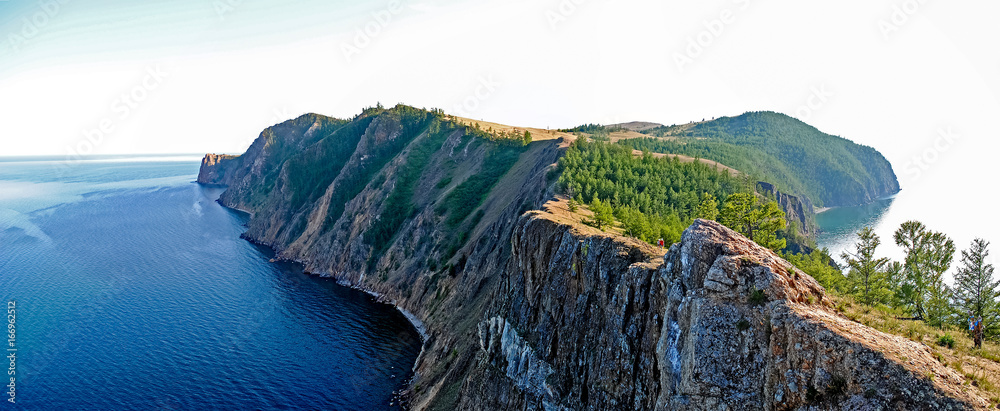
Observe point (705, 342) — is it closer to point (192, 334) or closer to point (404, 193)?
point (192, 334)

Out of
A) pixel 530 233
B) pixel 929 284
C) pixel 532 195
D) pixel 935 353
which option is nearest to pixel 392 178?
pixel 532 195

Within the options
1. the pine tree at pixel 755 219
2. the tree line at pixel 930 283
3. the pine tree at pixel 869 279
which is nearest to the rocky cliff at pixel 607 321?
the tree line at pixel 930 283

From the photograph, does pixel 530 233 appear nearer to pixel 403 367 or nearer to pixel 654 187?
pixel 403 367

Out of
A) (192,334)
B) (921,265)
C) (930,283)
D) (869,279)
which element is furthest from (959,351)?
(192,334)

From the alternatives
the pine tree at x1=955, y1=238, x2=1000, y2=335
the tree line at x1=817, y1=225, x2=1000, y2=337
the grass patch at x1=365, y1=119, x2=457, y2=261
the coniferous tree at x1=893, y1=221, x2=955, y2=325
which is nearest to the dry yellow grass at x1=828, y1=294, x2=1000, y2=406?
the tree line at x1=817, y1=225, x2=1000, y2=337

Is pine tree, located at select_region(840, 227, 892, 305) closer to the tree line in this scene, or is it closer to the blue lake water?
the tree line

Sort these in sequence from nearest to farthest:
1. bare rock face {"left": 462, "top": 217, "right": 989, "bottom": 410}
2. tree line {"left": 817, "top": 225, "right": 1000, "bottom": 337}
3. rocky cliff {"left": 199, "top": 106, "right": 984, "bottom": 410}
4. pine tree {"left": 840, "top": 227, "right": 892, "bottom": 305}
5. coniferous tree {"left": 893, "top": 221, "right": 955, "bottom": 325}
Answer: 1. bare rock face {"left": 462, "top": 217, "right": 989, "bottom": 410}
2. rocky cliff {"left": 199, "top": 106, "right": 984, "bottom": 410}
3. tree line {"left": 817, "top": 225, "right": 1000, "bottom": 337}
4. coniferous tree {"left": 893, "top": 221, "right": 955, "bottom": 325}
5. pine tree {"left": 840, "top": 227, "right": 892, "bottom": 305}

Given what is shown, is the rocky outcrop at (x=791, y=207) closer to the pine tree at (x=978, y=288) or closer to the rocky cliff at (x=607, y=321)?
the rocky cliff at (x=607, y=321)
